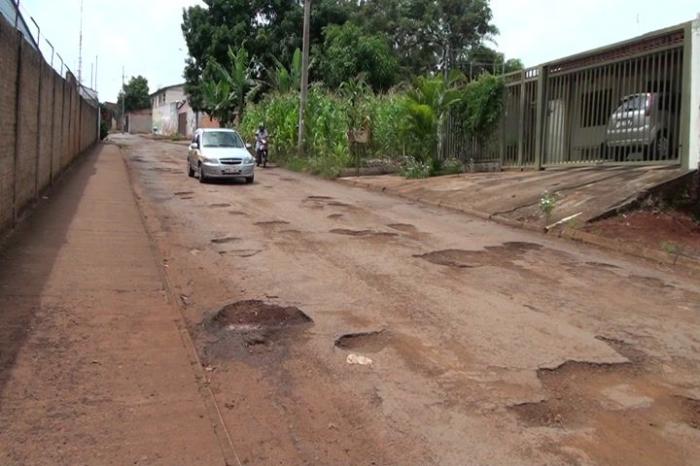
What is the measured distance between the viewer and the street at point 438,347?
403cm

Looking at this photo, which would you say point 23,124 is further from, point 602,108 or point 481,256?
point 602,108

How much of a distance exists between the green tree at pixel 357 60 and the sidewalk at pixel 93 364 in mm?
28595

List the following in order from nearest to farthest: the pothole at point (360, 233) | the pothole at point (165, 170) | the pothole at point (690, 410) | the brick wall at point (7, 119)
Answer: the pothole at point (690, 410), the brick wall at point (7, 119), the pothole at point (360, 233), the pothole at point (165, 170)

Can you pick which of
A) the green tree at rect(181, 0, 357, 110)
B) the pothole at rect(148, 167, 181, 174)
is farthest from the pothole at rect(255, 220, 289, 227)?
the green tree at rect(181, 0, 357, 110)

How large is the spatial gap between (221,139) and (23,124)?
1090 cm

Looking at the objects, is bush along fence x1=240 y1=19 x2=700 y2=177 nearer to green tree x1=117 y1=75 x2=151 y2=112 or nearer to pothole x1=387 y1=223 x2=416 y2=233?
pothole x1=387 y1=223 x2=416 y2=233

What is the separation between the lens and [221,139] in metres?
21.0

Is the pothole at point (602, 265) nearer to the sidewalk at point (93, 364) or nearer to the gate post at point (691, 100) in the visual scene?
the gate post at point (691, 100)

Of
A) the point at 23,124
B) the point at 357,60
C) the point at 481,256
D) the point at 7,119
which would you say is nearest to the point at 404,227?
the point at 481,256

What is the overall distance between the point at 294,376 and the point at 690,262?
6468 mm

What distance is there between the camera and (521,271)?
863 centimetres

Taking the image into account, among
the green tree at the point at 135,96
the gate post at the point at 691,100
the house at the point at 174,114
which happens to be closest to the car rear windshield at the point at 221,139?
the gate post at the point at 691,100

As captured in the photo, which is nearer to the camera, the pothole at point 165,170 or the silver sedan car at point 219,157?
the silver sedan car at point 219,157

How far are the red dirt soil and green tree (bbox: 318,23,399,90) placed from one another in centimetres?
2546
